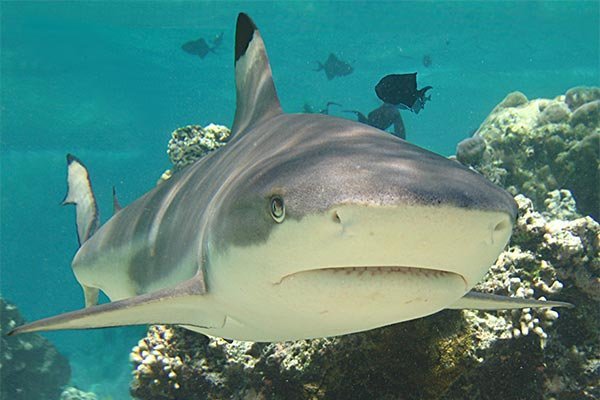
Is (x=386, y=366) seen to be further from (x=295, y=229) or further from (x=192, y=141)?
(x=192, y=141)

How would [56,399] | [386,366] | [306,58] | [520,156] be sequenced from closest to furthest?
1. [386,366]
2. [520,156]
3. [56,399]
4. [306,58]

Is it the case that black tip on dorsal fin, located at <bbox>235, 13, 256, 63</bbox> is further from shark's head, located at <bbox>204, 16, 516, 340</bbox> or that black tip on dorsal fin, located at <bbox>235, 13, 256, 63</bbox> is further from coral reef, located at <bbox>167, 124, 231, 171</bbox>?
coral reef, located at <bbox>167, 124, 231, 171</bbox>

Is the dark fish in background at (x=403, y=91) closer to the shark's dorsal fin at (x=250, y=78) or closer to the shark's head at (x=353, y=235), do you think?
the shark's dorsal fin at (x=250, y=78)

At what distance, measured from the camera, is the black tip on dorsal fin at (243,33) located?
4.27 meters

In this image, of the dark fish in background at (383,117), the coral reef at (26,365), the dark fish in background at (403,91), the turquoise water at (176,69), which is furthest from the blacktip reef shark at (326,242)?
the turquoise water at (176,69)

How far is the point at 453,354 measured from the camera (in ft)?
10.9

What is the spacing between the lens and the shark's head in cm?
153

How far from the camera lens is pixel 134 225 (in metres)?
4.20

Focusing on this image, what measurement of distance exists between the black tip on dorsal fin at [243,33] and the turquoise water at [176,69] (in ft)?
73.7

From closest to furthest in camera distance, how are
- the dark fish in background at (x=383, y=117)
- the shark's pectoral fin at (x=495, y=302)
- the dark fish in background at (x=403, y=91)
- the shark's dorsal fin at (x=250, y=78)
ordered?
the shark's pectoral fin at (x=495, y=302), the shark's dorsal fin at (x=250, y=78), the dark fish in background at (x=403, y=91), the dark fish in background at (x=383, y=117)

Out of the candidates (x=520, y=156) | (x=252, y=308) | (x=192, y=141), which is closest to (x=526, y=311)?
(x=252, y=308)

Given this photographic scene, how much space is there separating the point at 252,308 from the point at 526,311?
7.84 feet

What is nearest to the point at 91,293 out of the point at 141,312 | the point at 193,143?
the point at 141,312

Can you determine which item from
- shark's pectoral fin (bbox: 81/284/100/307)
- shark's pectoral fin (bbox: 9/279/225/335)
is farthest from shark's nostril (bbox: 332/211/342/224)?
shark's pectoral fin (bbox: 81/284/100/307)
